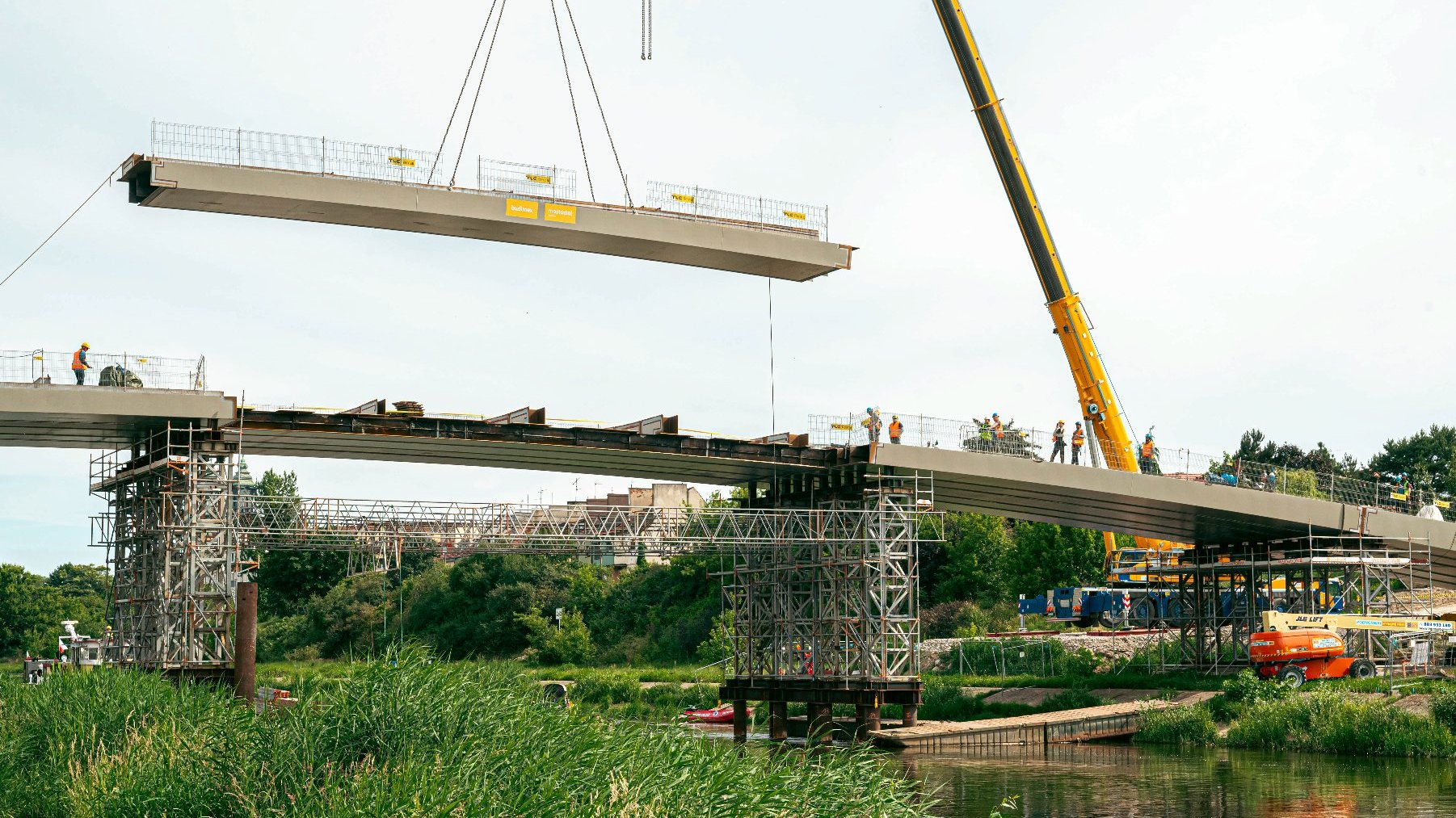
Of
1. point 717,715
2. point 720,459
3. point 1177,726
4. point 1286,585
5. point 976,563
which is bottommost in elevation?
point 717,715

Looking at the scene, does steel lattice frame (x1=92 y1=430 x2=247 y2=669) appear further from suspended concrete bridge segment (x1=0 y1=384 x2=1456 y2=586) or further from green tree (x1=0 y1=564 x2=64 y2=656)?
green tree (x1=0 y1=564 x2=64 y2=656)

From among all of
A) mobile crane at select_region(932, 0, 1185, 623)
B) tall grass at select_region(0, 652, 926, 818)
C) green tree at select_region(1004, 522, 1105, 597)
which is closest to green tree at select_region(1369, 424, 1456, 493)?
green tree at select_region(1004, 522, 1105, 597)

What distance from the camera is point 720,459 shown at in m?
45.1

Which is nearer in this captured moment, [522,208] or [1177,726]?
[522,208]

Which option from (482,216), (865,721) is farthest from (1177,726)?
(482,216)

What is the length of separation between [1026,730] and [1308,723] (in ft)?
28.7

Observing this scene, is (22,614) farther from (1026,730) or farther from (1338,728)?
(1338,728)

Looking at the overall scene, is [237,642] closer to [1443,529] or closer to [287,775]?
[287,775]

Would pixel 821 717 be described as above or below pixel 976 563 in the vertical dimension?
below

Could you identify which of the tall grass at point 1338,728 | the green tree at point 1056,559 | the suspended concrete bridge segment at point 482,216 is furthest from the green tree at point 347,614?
the tall grass at point 1338,728

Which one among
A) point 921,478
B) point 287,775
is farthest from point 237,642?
point 921,478

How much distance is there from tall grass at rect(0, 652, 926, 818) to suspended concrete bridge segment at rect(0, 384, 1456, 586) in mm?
14893

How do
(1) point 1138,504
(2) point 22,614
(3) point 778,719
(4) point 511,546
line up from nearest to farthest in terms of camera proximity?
(4) point 511,546, (3) point 778,719, (1) point 1138,504, (2) point 22,614

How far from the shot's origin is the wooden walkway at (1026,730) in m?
45.6
